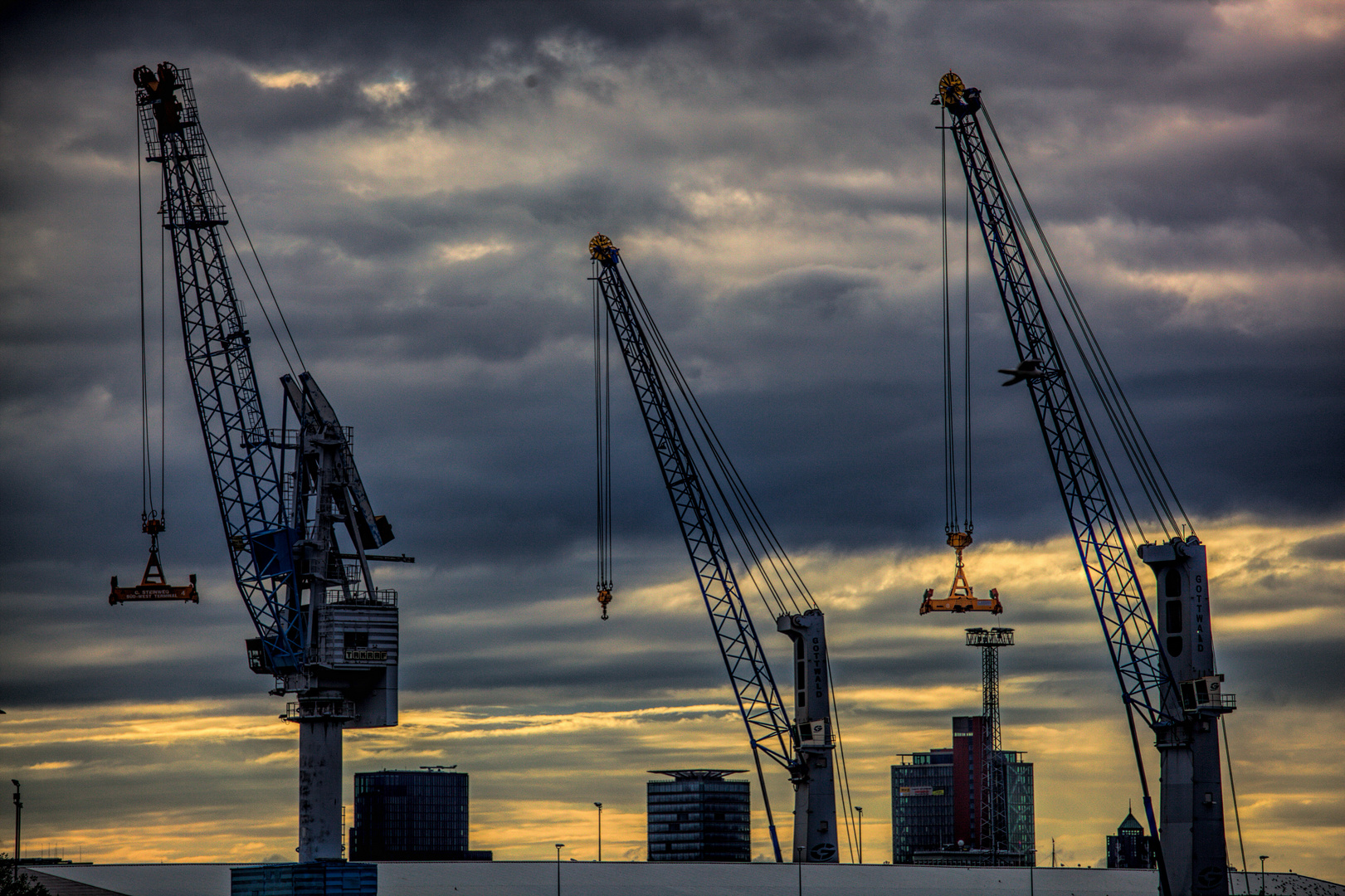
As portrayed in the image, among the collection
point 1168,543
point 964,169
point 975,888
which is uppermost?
point 964,169

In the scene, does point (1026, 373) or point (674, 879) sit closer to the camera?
point (1026, 373)

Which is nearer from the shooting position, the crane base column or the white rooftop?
the crane base column

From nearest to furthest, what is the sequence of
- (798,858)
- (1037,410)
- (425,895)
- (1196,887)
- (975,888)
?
1. (1196,887)
2. (1037,410)
3. (798,858)
4. (425,895)
5. (975,888)

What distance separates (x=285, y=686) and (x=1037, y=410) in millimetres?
61525

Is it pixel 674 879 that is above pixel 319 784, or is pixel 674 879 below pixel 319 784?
below

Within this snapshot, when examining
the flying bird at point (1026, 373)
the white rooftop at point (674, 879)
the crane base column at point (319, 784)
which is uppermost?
the flying bird at point (1026, 373)

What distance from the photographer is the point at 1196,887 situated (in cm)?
11388

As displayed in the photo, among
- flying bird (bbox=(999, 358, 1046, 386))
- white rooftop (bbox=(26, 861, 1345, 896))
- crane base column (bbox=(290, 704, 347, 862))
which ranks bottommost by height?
white rooftop (bbox=(26, 861, 1345, 896))

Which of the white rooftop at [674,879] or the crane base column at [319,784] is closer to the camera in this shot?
the crane base column at [319,784]

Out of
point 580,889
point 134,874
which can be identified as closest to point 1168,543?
point 580,889

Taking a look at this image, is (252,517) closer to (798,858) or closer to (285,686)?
(285,686)

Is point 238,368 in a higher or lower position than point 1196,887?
higher

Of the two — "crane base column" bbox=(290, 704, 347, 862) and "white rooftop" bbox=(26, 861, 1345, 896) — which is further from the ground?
"crane base column" bbox=(290, 704, 347, 862)

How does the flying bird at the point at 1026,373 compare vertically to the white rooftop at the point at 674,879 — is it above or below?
above
